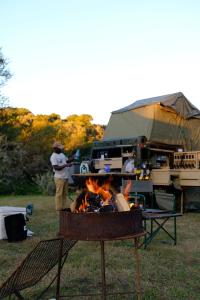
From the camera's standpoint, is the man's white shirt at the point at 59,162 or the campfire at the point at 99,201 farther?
the man's white shirt at the point at 59,162

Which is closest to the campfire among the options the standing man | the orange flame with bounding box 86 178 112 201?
the orange flame with bounding box 86 178 112 201

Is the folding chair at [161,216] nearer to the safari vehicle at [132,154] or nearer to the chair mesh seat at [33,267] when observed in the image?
the chair mesh seat at [33,267]

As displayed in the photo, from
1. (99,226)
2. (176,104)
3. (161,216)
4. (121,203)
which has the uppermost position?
(176,104)

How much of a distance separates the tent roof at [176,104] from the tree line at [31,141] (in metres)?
5.24

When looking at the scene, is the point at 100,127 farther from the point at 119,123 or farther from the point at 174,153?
the point at 174,153

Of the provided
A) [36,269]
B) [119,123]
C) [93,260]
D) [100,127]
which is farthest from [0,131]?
[36,269]

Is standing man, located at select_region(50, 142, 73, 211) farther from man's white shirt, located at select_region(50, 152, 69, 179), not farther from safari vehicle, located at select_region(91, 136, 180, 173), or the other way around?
safari vehicle, located at select_region(91, 136, 180, 173)

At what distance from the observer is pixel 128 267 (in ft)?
14.0

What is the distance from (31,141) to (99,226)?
56.9ft

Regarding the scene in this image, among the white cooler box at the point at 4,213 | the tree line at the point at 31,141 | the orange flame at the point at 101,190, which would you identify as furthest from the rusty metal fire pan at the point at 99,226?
the tree line at the point at 31,141

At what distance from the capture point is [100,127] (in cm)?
2384

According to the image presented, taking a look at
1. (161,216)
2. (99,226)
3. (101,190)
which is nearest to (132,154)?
(161,216)

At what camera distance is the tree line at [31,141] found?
16.4 meters

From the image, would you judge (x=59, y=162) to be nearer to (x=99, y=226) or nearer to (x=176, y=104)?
(x=176, y=104)
